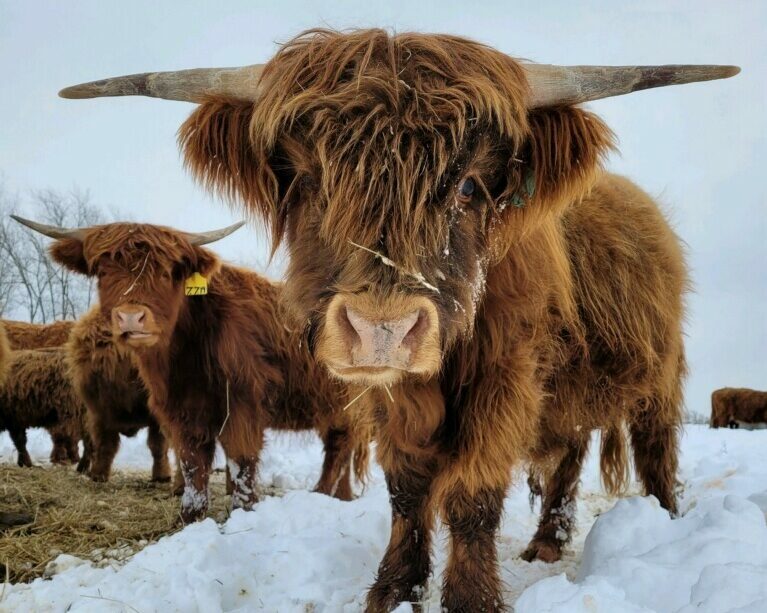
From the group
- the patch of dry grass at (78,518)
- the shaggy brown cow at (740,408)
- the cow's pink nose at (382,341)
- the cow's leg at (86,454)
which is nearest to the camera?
the cow's pink nose at (382,341)

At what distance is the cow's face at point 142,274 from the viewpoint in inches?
184

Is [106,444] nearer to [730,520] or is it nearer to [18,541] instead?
[18,541]

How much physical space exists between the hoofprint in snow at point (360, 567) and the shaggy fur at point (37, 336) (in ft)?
27.3

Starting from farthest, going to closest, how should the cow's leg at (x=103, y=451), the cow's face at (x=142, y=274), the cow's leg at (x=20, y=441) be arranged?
the cow's leg at (x=20, y=441), the cow's leg at (x=103, y=451), the cow's face at (x=142, y=274)

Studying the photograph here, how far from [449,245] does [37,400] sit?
8.50 metres

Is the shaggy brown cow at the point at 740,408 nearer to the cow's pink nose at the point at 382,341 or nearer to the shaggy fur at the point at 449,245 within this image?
the shaggy fur at the point at 449,245

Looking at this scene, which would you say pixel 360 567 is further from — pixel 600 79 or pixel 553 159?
pixel 600 79

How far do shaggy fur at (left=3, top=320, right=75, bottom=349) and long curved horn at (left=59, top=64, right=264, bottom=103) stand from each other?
369 inches

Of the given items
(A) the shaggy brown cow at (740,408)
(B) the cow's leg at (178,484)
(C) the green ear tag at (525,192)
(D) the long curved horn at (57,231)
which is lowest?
(A) the shaggy brown cow at (740,408)

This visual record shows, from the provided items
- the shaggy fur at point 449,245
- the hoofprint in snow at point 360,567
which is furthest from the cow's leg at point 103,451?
the shaggy fur at point 449,245

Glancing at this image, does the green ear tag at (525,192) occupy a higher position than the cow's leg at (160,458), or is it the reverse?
the green ear tag at (525,192)

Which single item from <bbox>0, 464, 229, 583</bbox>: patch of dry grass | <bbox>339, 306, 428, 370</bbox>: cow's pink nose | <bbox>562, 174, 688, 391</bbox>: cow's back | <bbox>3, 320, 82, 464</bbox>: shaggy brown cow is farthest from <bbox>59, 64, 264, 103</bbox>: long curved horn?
<bbox>3, 320, 82, 464</bbox>: shaggy brown cow

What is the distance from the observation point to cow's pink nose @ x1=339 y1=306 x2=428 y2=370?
189 cm

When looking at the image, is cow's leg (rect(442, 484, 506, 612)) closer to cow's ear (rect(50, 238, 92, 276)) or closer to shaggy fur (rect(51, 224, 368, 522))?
shaggy fur (rect(51, 224, 368, 522))
